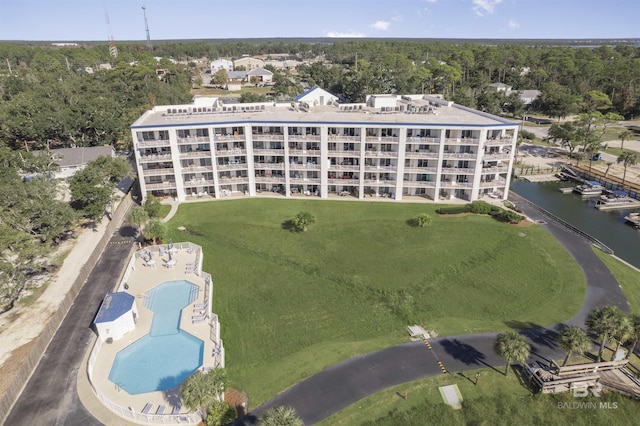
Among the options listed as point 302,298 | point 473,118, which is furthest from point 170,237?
point 473,118

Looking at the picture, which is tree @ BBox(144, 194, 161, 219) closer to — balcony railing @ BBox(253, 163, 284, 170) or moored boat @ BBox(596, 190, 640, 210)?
balcony railing @ BBox(253, 163, 284, 170)

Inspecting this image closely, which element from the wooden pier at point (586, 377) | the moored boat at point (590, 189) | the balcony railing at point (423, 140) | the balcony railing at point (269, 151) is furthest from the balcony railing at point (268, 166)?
the moored boat at point (590, 189)

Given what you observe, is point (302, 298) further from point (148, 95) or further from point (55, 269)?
point (148, 95)

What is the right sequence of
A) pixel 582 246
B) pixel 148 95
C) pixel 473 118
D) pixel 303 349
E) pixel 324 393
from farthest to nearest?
pixel 148 95 < pixel 473 118 < pixel 582 246 < pixel 303 349 < pixel 324 393

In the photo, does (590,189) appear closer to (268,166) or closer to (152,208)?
(268,166)

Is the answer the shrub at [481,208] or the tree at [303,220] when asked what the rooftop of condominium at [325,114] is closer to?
the shrub at [481,208]

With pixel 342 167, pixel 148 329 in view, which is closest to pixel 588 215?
pixel 342 167

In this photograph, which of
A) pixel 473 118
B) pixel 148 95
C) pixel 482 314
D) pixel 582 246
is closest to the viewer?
pixel 482 314

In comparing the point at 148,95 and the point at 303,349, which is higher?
the point at 148,95
